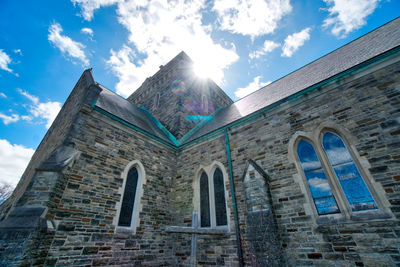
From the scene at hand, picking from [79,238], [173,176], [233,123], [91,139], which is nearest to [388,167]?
[233,123]

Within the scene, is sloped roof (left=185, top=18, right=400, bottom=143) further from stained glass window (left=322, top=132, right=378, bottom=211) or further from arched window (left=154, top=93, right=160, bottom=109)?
arched window (left=154, top=93, right=160, bottom=109)

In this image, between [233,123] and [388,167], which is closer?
[388,167]

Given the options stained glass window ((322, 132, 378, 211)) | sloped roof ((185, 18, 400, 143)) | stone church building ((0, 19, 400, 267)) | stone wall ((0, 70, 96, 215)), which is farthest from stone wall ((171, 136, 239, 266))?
stone wall ((0, 70, 96, 215))

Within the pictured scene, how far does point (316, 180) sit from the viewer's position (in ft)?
18.2

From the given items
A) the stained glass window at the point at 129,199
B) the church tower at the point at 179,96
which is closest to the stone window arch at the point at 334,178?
the stained glass window at the point at 129,199

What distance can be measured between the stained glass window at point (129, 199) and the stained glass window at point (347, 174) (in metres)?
7.12

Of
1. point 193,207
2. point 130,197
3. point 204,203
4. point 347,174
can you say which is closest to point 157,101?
point 130,197

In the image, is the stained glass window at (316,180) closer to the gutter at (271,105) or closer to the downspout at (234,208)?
the gutter at (271,105)

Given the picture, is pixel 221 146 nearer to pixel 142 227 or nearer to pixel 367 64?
pixel 142 227

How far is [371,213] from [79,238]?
7861 millimetres

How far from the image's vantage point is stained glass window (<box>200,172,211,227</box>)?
7.59 m

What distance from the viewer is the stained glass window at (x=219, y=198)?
715 cm

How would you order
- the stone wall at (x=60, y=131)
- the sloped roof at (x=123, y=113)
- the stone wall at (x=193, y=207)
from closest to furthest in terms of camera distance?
1. the stone wall at (x=193, y=207)
2. the stone wall at (x=60, y=131)
3. the sloped roof at (x=123, y=113)

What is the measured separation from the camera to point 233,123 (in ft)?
26.7
